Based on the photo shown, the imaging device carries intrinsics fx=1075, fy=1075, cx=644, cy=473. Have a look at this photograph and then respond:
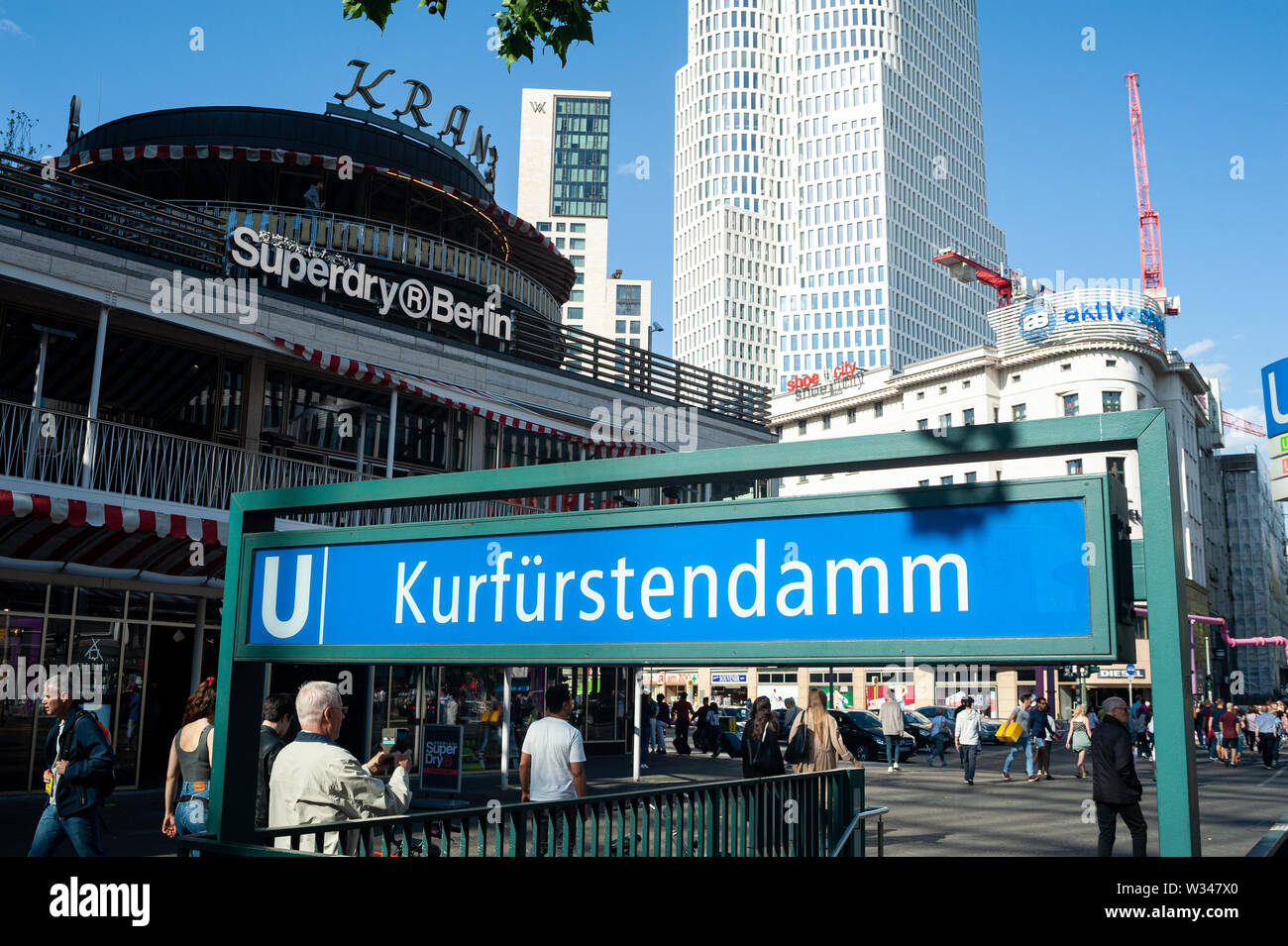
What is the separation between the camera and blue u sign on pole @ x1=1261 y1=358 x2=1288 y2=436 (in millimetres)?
9664

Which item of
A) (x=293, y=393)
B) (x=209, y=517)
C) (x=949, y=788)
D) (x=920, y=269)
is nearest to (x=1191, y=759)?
(x=209, y=517)

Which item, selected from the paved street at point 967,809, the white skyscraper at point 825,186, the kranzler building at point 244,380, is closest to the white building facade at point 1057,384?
the paved street at point 967,809

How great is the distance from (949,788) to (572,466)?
783 inches

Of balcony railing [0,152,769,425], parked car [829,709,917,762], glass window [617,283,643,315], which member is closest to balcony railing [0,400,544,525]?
balcony railing [0,152,769,425]

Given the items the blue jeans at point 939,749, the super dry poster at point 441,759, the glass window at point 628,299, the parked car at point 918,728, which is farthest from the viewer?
the glass window at point 628,299

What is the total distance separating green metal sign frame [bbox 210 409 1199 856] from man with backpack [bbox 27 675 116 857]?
4.76 metres

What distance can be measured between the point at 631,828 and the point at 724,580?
262 centimetres

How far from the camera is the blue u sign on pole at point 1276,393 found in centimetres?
966

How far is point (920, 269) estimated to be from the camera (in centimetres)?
13362

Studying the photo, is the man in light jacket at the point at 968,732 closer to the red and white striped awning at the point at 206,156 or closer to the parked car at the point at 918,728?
the parked car at the point at 918,728

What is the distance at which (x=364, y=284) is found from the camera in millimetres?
19688
